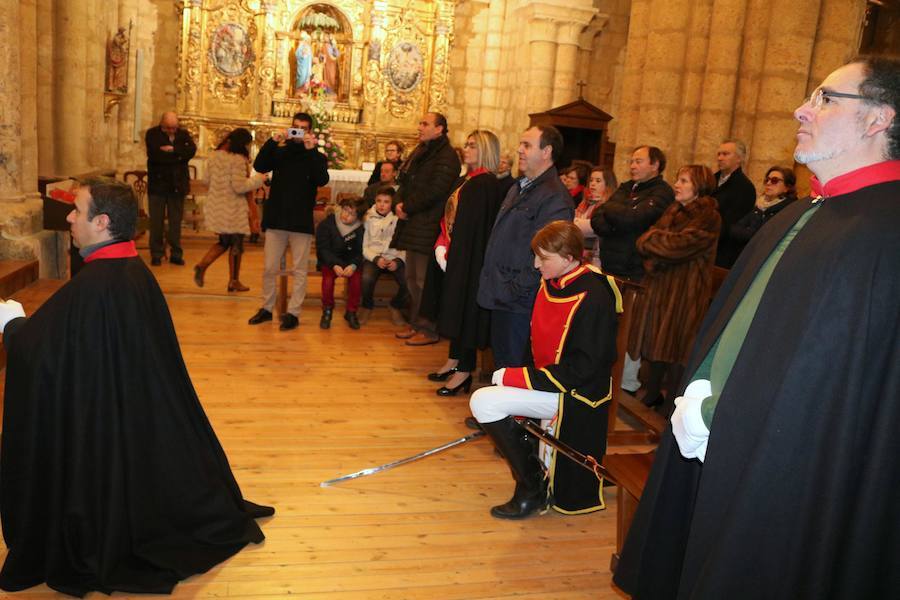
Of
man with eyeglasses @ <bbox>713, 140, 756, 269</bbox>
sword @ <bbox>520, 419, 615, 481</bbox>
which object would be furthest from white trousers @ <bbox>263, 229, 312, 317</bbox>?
sword @ <bbox>520, 419, 615, 481</bbox>

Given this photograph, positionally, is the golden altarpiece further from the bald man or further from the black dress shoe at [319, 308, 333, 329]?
the black dress shoe at [319, 308, 333, 329]

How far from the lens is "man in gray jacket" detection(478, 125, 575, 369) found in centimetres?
452

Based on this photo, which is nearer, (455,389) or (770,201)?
(770,201)

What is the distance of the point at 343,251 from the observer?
7.24 metres

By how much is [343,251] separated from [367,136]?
8.22m

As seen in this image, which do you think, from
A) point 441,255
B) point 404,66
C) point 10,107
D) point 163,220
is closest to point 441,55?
point 404,66

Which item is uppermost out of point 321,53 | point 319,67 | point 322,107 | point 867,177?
point 321,53

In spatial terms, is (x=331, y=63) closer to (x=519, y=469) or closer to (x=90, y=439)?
(x=519, y=469)

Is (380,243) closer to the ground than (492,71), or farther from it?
closer to the ground

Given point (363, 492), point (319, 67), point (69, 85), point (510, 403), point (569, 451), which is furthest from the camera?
point (319, 67)

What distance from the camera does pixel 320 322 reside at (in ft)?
23.2

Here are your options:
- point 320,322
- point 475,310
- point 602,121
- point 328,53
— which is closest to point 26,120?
point 320,322

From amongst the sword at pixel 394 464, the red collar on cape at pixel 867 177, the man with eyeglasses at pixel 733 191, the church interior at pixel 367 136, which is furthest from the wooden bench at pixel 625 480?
the man with eyeglasses at pixel 733 191

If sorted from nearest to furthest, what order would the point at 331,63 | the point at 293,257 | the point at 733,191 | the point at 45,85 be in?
the point at 733,191, the point at 293,257, the point at 45,85, the point at 331,63
